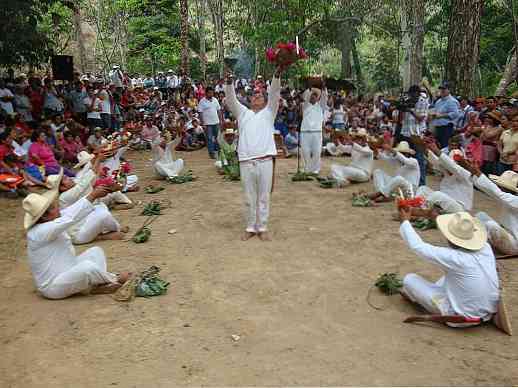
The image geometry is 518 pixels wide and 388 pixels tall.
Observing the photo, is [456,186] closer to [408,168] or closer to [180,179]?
[408,168]

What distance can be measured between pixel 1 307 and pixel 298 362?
307 centimetres

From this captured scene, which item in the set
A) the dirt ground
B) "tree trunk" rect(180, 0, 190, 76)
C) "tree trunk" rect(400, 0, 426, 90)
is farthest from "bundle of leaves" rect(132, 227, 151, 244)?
"tree trunk" rect(400, 0, 426, 90)

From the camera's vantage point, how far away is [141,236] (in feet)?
23.0

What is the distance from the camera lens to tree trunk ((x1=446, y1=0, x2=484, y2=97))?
12648 millimetres

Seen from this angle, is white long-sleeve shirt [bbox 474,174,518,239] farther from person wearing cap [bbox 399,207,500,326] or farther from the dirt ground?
person wearing cap [bbox 399,207,500,326]

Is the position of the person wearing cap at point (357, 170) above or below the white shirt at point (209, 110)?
below

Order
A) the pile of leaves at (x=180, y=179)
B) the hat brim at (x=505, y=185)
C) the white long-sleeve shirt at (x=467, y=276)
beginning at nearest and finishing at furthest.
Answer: the white long-sleeve shirt at (x=467, y=276) → the hat brim at (x=505, y=185) → the pile of leaves at (x=180, y=179)

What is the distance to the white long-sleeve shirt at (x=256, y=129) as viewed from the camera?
6.74 m

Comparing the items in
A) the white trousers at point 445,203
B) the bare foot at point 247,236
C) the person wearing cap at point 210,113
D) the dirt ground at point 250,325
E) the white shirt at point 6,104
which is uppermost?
the white shirt at point 6,104

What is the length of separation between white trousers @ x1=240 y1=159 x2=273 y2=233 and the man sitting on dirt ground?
2.22m

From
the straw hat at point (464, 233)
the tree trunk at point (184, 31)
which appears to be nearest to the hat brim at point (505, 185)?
the straw hat at point (464, 233)

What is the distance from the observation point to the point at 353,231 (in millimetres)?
7281

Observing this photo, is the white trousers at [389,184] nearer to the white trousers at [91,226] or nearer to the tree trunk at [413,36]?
the white trousers at [91,226]

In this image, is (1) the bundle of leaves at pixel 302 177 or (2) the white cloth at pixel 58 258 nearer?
(2) the white cloth at pixel 58 258
